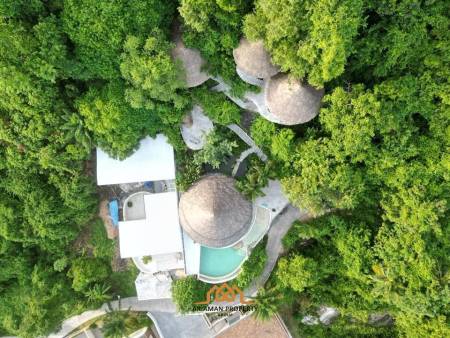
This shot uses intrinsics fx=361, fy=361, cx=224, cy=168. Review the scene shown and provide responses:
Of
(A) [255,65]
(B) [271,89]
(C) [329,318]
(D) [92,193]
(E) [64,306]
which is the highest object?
(A) [255,65]

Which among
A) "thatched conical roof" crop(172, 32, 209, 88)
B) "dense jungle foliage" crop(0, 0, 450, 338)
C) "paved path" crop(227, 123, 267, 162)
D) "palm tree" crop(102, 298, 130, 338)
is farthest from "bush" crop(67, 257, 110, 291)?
"thatched conical roof" crop(172, 32, 209, 88)

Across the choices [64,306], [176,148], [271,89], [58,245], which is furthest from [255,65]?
[64,306]

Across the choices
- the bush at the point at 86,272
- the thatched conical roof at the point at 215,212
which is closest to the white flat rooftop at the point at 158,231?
the thatched conical roof at the point at 215,212

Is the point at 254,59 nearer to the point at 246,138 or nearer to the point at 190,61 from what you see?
the point at 190,61

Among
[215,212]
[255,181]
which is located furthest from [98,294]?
[255,181]

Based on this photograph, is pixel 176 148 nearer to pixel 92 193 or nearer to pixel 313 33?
pixel 92 193

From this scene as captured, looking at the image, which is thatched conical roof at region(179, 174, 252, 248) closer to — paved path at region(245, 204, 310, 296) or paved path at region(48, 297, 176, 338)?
paved path at region(245, 204, 310, 296)
